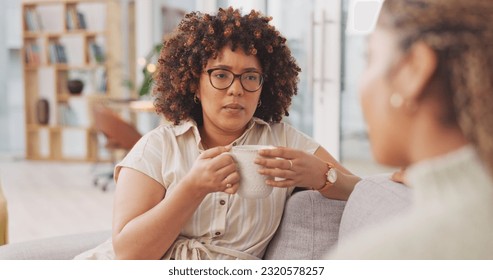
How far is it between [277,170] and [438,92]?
0.42 meters

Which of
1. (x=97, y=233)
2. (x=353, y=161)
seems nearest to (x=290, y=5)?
(x=353, y=161)

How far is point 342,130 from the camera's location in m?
2.92

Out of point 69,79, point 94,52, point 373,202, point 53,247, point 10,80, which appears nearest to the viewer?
point 373,202

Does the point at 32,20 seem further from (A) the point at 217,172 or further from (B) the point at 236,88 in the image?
(A) the point at 217,172

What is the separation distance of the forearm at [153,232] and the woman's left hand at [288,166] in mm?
171

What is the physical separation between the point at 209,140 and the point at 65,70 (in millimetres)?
5275

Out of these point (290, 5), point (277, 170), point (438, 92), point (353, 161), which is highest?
point (290, 5)

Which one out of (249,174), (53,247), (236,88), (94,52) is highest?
(94,52)

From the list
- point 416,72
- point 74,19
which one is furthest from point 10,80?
point 416,72

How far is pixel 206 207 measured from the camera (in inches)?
42.4

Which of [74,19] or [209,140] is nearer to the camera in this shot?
A: [209,140]

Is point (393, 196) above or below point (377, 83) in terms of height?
below
